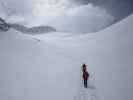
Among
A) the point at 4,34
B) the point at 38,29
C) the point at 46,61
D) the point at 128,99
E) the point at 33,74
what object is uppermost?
the point at 38,29

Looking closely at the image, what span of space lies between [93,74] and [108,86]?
313 cm

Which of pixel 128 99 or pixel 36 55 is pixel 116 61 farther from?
pixel 36 55

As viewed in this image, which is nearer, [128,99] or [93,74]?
[128,99]

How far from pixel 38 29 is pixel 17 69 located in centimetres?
17311

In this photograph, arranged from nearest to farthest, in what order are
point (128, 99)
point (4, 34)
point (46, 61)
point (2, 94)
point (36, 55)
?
point (128, 99)
point (2, 94)
point (46, 61)
point (36, 55)
point (4, 34)

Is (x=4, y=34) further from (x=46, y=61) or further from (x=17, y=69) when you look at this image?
(x=17, y=69)

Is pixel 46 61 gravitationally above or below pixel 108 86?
above

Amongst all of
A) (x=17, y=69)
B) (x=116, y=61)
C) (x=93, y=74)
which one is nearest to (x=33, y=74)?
(x=17, y=69)

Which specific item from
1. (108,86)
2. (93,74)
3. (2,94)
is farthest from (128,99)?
(2,94)

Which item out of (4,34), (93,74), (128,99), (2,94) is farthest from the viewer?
(4,34)

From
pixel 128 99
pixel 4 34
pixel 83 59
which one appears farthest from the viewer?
pixel 4 34

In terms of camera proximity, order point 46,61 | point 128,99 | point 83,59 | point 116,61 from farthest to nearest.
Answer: point 83,59 < point 46,61 < point 116,61 < point 128,99

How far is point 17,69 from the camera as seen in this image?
1297cm

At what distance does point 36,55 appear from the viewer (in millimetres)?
17906
